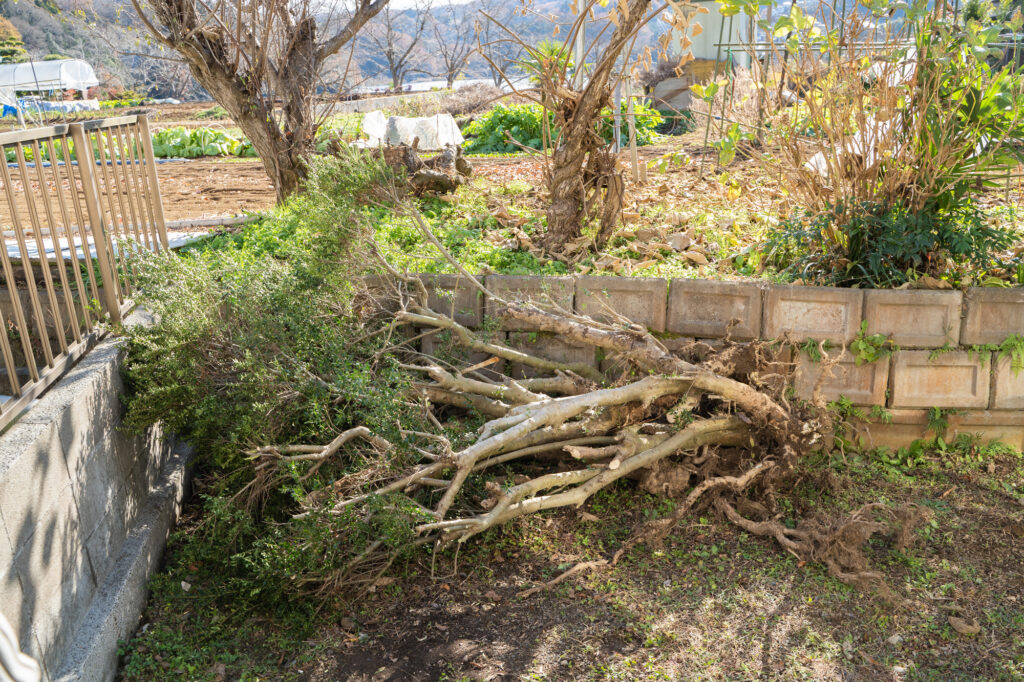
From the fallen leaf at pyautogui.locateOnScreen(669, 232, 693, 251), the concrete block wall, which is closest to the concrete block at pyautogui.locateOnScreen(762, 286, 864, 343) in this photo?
the concrete block wall

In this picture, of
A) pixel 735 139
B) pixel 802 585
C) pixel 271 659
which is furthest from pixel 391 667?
pixel 735 139

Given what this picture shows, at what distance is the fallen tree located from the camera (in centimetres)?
356

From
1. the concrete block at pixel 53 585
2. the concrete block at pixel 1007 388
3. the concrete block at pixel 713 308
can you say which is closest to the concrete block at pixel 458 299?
the concrete block at pixel 713 308

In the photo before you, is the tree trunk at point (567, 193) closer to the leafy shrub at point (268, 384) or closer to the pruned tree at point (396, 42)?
the leafy shrub at point (268, 384)

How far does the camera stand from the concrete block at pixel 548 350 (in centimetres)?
473

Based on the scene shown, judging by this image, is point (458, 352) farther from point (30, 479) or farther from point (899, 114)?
point (899, 114)

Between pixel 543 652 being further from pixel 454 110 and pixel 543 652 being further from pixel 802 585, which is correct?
pixel 454 110

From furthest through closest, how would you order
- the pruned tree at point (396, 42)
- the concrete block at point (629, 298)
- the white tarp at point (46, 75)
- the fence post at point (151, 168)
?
the pruned tree at point (396, 42) → the white tarp at point (46, 75) → the fence post at point (151, 168) → the concrete block at point (629, 298)

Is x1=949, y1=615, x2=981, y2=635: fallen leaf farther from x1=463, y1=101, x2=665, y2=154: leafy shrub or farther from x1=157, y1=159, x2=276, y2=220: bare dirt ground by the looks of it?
x1=463, y1=101, x2=665, y2=154: leafy shrub

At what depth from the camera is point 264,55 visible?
21.3 ft

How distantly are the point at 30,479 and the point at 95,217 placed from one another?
174cm

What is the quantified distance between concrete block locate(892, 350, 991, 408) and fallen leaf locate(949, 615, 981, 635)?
152 cm

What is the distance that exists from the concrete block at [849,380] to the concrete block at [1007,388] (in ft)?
1.94

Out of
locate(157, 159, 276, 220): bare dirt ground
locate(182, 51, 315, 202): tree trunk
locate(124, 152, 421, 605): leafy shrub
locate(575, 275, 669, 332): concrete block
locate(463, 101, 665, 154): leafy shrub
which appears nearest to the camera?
locate(124, 152, 421, 605): leafy shrub
